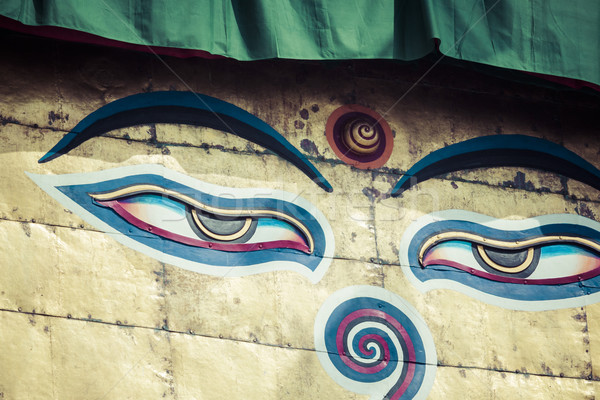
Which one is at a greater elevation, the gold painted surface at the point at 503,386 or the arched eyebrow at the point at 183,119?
the arched eyebrow at the point at 183,119

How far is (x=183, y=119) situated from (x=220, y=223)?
847 mm

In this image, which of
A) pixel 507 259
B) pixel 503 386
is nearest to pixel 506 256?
pixel 507 259

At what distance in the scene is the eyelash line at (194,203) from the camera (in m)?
4.83

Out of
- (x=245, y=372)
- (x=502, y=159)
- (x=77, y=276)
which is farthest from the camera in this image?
(x=502, y=159)

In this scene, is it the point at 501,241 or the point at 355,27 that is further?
the point at 501,241

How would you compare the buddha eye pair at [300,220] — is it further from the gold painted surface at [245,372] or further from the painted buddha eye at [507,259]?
the gold painted surface at [245,372]

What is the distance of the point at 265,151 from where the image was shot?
5.27m

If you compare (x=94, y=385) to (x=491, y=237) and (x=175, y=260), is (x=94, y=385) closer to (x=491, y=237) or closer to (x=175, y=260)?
(x=175, y=260)

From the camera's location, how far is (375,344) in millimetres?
5016

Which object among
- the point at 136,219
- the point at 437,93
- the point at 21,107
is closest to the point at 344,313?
the point at 136,219

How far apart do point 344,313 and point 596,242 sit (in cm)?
237

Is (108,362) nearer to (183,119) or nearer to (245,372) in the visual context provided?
(245,372)

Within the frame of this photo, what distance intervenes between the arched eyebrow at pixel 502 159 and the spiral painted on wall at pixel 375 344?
0.94 m

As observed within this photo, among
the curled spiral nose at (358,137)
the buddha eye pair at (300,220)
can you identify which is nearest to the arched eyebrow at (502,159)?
the buddha eye pair at (300,220)
